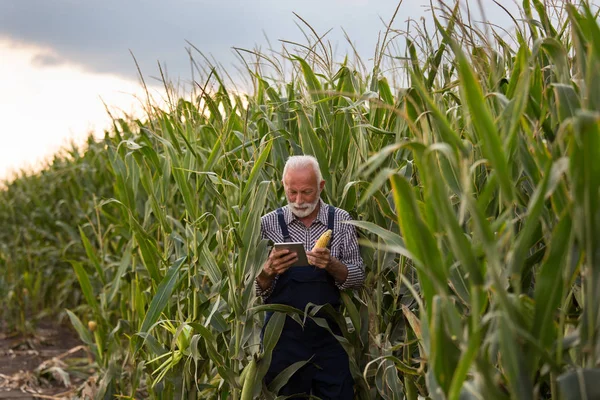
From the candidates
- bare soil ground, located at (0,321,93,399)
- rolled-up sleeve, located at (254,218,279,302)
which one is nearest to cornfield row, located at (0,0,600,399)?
rolled-up sleeve, located at (254,218,279,302)

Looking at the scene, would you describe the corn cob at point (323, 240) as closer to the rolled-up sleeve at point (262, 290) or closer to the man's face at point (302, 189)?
the man's face at point (302, 189)

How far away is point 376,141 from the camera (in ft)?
10.4

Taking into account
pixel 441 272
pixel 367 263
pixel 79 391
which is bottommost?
pixel 79 391

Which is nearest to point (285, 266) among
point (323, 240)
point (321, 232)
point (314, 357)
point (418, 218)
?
point (323, 240)

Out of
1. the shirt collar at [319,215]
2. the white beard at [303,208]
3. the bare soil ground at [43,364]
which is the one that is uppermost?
the white beard at [303,208]

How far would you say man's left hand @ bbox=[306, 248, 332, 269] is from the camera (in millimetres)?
2672

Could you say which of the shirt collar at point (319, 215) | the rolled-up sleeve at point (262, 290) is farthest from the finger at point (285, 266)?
the shirt collar at point (319, 215)

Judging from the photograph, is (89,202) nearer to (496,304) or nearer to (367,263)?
(367,263)

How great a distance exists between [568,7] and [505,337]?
80 centimetres

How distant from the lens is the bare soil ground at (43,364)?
5.25 meters

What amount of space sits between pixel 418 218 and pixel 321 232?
4.62 feet

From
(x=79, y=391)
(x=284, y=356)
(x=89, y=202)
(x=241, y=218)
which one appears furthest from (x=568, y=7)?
(x=89, y=202)

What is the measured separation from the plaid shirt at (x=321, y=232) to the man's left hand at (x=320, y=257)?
→ 197 millimetres

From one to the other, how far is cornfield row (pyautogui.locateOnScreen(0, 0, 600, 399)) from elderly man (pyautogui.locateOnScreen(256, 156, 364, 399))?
7 cm
